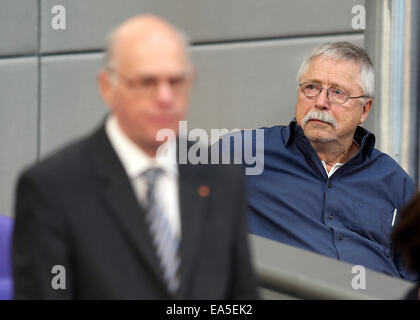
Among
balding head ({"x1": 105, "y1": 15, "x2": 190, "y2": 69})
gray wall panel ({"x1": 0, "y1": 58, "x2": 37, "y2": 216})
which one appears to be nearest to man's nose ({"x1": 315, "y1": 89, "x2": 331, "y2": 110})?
balding head ({"x1": 105, "y1": 15, "x2": 190, "y2": 69})

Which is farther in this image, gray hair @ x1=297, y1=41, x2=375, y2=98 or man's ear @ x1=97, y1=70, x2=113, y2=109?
gray hair @ x1=297, y1=41, x2=375, y2=98

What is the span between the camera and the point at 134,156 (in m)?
1.24

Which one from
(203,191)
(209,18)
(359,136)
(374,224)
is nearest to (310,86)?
(359,136)

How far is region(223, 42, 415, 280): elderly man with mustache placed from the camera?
120 inches

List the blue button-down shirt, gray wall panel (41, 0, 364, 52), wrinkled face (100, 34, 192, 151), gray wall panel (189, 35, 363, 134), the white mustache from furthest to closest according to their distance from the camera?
gray wall panel (189, 35, 363, 134)
gray wall panel (41, 0, 364, 52)
the white mustache
the blue button-down shirt
wrinkled face (100, 34, 192, 151)

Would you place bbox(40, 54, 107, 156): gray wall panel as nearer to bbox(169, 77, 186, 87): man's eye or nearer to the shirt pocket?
the shirt pocket

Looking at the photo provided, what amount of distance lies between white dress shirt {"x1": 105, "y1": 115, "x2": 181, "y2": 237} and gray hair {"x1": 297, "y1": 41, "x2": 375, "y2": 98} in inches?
84.5

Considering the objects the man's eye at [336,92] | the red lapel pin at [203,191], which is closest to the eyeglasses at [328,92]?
the man's eye at [336,92]

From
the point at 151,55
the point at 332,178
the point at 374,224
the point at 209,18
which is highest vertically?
the point at 209,18

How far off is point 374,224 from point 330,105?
50 centimetres

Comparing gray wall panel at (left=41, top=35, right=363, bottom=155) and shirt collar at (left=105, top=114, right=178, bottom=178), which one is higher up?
gray wall panel at (left=41, top=35, right=363, bottom=155)

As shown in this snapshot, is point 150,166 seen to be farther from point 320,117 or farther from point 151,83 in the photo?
point 320,117
